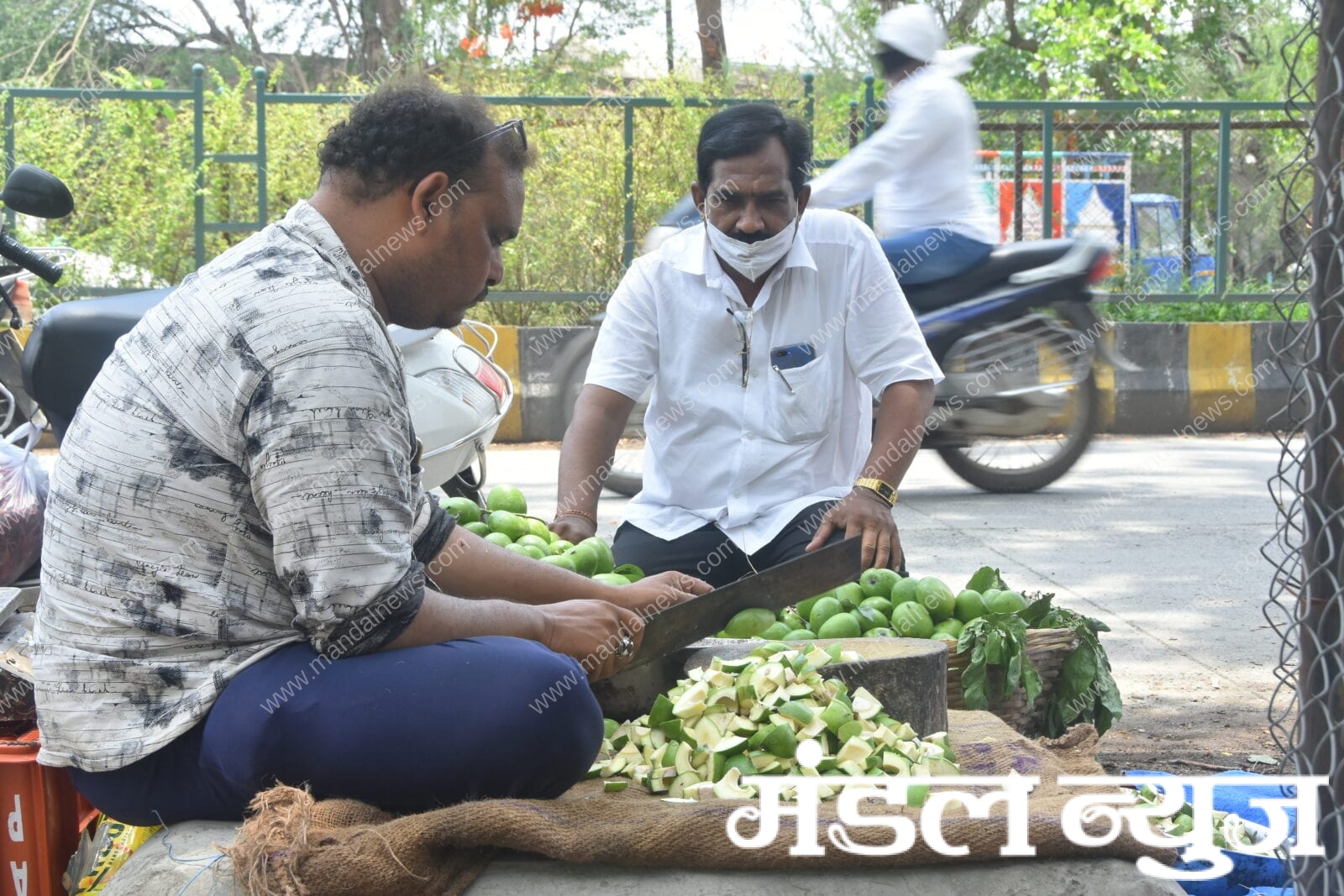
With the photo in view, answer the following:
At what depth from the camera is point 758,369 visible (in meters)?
4.01

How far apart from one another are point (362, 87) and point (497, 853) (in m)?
9.84

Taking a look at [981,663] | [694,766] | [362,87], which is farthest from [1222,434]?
[694,766]

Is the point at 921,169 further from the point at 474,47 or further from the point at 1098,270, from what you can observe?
the point at 474,47

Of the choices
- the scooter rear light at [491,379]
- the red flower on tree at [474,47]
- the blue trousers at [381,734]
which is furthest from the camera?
the red flower on tree at [474,47]

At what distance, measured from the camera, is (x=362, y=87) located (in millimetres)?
11211

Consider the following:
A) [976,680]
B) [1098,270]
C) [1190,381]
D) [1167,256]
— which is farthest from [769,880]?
[1167,256]

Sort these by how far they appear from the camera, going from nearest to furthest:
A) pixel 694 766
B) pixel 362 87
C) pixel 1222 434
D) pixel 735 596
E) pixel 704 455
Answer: pixel 694 766 → pixel 735 596 → pixel 704 455 → pixel 1222 434 → pixel 362 87

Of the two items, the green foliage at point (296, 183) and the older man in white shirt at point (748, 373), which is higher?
the green foliage at point (296, 183)

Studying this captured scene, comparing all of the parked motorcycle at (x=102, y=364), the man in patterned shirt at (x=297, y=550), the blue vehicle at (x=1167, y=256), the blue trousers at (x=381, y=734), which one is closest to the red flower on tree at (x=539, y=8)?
the blue vehicle at (x=1167, y=256)

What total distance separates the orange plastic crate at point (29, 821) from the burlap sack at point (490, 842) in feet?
2.02

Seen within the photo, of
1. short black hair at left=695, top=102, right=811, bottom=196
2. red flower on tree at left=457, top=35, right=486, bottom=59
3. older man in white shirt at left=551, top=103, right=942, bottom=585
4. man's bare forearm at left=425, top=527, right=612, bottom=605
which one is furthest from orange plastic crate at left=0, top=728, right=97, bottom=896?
red flower on tree at left=457, top=35, right=486, bottom=59

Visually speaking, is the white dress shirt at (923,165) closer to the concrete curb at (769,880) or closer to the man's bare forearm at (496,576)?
the man's bare forearm at (496,576)

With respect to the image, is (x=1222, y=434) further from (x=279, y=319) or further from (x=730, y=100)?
(x=279, y=319)

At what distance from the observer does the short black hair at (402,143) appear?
2.34 metres
